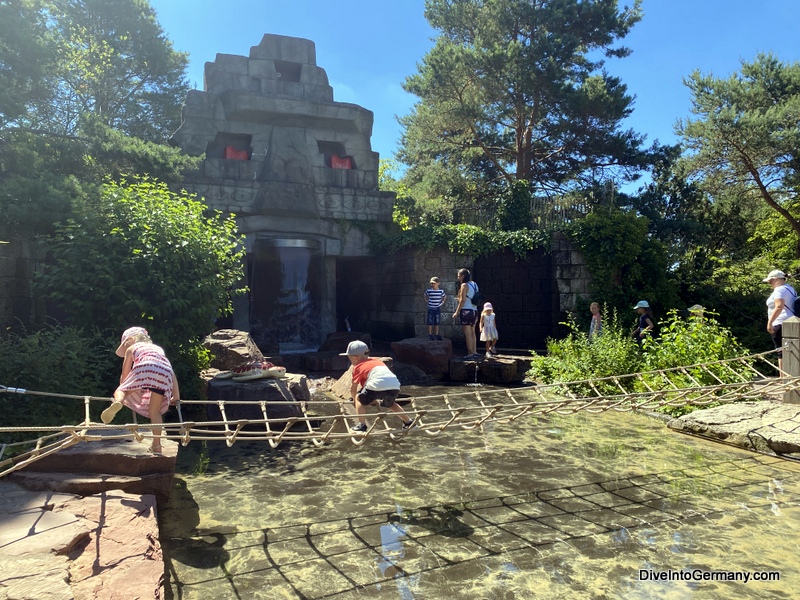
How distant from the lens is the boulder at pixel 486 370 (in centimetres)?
1069

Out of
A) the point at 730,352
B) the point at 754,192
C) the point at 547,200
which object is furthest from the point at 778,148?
the point at 730,352

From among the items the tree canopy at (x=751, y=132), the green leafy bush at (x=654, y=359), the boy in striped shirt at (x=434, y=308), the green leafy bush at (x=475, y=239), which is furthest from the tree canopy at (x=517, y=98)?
the green leafy bush at (x=654, y=359)

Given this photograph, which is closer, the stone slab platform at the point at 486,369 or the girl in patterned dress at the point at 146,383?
the girl in patterned dress at the point at 146,383

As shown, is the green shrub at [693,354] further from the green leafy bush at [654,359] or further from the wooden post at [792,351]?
the wooden post at [792,351]

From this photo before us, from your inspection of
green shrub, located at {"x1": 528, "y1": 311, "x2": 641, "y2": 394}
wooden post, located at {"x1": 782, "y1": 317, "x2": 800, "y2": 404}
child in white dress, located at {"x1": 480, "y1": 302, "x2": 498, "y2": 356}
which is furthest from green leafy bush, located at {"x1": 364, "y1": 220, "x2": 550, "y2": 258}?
wooden post, located at {"x1": 782, "y1": 317, "x2": 800, "y2": 404}

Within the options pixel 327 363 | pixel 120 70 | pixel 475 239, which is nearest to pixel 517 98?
pixel 475 239

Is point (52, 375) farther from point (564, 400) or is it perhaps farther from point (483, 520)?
point (564, 400)

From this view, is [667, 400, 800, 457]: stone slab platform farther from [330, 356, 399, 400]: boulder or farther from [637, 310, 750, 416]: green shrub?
[330, 356, 399, 400]: boulder

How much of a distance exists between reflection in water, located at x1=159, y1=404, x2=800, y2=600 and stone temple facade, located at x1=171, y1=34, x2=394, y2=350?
9020mm

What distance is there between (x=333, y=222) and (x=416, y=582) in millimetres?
12751

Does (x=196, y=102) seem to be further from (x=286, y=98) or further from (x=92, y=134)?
(x=92, y=134)

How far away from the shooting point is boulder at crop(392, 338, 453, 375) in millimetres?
11141

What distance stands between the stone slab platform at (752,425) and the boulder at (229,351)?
618 centimetres

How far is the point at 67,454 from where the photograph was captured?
4.16m
